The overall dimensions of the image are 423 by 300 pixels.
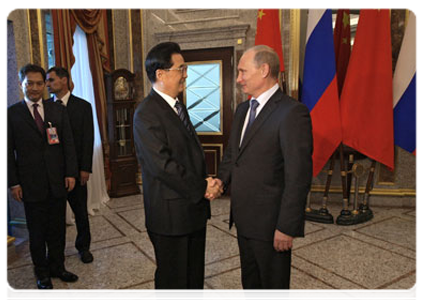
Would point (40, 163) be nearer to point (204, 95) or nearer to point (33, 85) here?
point (33, 85)

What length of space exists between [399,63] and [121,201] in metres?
3.68

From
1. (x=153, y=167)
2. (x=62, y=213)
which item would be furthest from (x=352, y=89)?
(x=62, y=213)

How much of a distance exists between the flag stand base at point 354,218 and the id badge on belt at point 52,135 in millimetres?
2795

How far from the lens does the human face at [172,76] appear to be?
1488 millimetres

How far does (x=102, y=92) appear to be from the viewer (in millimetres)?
4359

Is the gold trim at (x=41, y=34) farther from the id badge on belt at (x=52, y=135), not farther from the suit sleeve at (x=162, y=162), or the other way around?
the suit sleeve at (x=162, y=162)

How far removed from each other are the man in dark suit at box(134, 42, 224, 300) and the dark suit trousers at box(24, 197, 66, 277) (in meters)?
0.97

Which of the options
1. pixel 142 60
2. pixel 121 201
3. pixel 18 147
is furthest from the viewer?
pixel 142 60

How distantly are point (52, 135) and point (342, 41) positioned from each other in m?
3.07

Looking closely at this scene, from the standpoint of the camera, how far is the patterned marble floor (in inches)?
84.0

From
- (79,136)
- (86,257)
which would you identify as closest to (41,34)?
(79,136)

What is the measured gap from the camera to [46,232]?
2193 millimetres

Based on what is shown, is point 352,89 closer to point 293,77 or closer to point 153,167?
point 293,77
